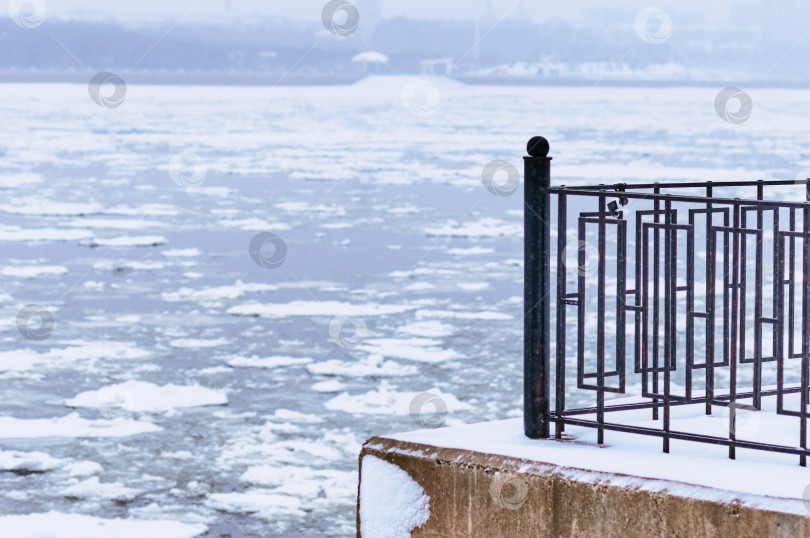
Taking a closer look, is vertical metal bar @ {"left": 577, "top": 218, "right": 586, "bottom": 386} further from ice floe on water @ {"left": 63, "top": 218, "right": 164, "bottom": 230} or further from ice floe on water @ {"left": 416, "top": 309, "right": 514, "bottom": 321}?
ice floe on water @ {"left": 63, "top": 218, "right": 164, "bottom": 230}

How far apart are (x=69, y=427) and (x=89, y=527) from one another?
88.6 inches

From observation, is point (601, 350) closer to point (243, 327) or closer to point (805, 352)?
point (805, 352)

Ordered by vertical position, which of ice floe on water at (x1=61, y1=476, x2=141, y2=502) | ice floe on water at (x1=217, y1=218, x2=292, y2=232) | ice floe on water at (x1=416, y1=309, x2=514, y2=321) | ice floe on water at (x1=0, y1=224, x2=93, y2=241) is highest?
ice floe on water at (x1=217, y1=218, x2=292, y2=232)

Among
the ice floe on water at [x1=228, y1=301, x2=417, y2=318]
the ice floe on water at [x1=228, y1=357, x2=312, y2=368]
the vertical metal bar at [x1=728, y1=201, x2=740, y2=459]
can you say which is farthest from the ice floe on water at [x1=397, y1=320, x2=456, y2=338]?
the vertical metal bar at [x1=728, y1=201, x2=740, y2=459]

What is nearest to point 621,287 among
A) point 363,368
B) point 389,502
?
point 389,502

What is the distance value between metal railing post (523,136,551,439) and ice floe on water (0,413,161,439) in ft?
15.2

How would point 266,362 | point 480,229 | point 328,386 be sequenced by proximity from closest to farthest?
point 328,386 → point 266,362 → point 480,229

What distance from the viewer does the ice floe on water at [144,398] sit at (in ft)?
32.8

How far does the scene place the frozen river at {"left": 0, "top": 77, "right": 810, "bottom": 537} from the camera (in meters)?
8.09

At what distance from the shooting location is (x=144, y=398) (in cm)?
1022

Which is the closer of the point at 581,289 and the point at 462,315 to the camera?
the point at 581,289

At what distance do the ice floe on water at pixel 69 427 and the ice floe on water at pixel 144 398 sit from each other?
30 centimetres

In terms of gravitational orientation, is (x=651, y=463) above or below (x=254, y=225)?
below

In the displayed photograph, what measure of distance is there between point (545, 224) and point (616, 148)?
41506mm
